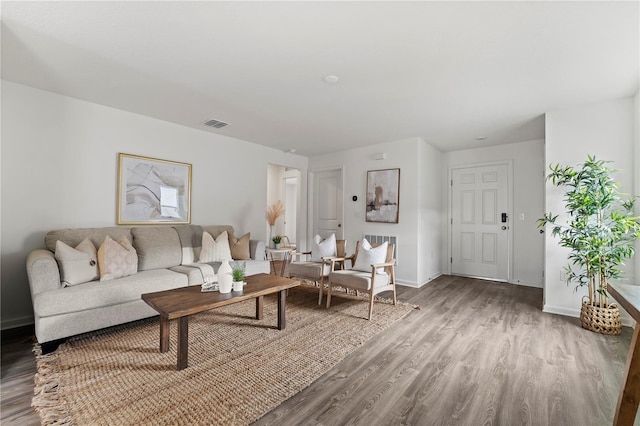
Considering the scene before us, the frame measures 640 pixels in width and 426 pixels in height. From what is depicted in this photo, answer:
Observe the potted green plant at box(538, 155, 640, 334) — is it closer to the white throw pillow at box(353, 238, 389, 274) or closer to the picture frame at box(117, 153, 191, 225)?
the white throw pillow at box(353, 238, 389, 274)

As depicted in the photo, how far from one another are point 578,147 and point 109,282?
5.21 meters

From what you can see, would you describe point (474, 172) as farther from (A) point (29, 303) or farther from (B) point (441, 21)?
(A) point (29, 303)

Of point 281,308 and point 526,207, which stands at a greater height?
point 526,207

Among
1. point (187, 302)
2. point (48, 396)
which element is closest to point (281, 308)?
point (187, 302)

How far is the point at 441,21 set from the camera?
1.94m

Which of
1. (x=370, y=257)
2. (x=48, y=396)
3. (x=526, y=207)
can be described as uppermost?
(x=526, y=207)

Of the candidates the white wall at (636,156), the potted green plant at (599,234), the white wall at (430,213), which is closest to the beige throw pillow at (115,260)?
the white wall at (430,213)

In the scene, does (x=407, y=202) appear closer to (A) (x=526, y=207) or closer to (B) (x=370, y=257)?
(B) (x=370, y=257)

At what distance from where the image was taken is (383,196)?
5133 mm

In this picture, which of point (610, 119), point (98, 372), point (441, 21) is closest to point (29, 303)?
point (98, 372)

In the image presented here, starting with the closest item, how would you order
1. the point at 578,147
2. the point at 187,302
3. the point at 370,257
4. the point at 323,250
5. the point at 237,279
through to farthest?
1. the point at 187,302
2. the point at 237,279
3. the point at 578,147
4. the point at 370,257
5. the point at 323,250

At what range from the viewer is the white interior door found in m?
6.02

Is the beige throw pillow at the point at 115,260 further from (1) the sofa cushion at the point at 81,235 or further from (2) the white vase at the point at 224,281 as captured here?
(2) the white vase at the point at 224,281

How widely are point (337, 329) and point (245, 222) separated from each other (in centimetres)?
288
